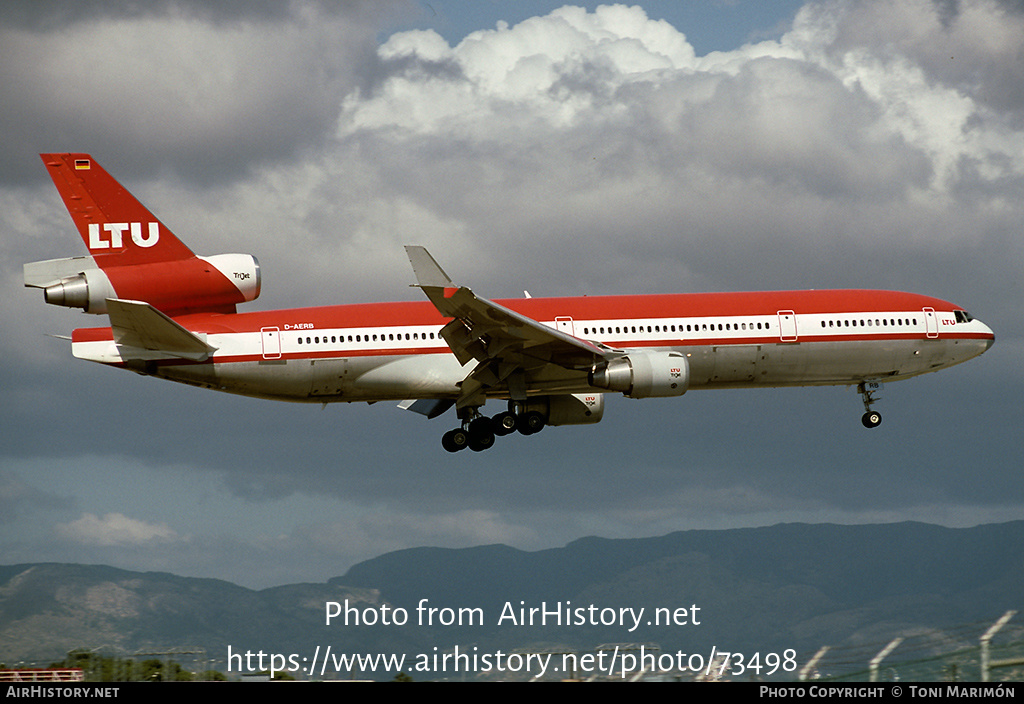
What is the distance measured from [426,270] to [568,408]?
1286 centimetres

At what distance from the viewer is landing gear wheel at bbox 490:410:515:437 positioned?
1692 inches

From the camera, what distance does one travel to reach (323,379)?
40.6m

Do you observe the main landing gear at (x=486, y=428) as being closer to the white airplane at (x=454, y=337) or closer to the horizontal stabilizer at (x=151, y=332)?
the white airplane at (x=454, y=337)

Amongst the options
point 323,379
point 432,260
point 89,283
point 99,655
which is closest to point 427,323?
point 323,379

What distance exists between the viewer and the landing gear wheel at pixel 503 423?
141 ft

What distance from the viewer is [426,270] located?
34.8 meters

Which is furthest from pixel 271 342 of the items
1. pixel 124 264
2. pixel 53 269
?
pixel 53 269

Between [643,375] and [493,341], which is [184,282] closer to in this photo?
[493,341]

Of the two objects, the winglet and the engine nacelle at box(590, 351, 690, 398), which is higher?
the winglet

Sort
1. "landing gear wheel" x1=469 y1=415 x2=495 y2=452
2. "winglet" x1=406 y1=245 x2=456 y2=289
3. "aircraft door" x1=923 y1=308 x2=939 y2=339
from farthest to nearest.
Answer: "aircraft door" x1=923 y1=308 x2=939 y2=339 < "landing gear wheel" x1=469 y1=415 x2=495 y2=452 < "winglet" x1=406 y1=245 x2=456 y2=289


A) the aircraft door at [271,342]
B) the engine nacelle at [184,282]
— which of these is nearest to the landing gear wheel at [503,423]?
the aircraft door at [271,342]

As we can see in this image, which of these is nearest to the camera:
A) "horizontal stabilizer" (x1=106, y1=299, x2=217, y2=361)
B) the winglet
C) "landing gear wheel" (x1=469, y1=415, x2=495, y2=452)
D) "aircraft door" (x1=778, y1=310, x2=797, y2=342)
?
the winglet

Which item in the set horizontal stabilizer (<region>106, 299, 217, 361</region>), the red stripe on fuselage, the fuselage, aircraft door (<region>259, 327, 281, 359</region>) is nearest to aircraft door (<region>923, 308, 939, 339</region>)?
the fuselage

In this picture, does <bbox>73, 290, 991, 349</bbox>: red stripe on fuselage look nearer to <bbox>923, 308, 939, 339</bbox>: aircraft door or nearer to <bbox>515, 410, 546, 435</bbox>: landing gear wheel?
<bbox>923, 308, 939, 339</bbox>: aircraft door
